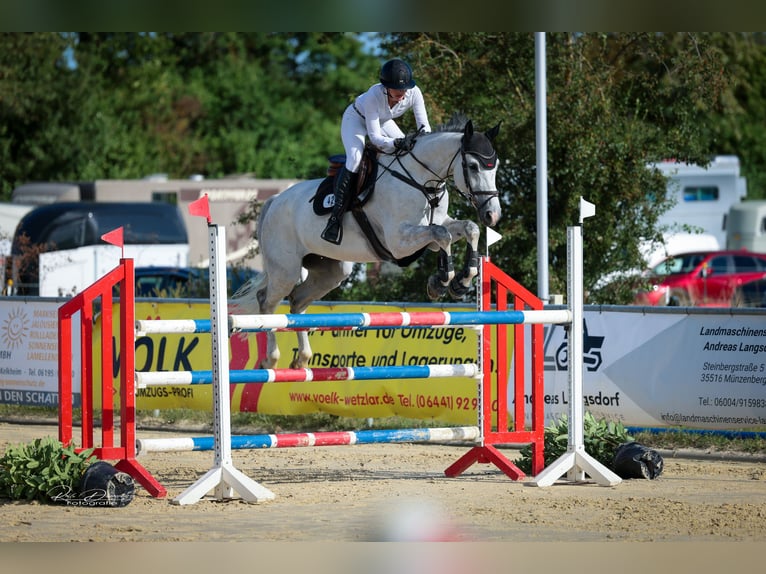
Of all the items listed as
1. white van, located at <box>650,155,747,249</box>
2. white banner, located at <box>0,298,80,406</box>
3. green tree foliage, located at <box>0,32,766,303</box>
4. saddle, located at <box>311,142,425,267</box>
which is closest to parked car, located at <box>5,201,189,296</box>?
green tree foliage, located at <box>0,32,766,303</box>

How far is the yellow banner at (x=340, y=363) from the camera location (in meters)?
11.0

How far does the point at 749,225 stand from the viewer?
27797 millimetres

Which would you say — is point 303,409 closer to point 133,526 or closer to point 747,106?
point 133,526

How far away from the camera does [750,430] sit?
385 inches

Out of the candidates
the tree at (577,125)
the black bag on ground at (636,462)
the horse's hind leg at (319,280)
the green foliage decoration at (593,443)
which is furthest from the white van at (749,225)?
the horse's hind leg at (319,280)

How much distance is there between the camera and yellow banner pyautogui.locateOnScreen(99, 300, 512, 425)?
1098 cm

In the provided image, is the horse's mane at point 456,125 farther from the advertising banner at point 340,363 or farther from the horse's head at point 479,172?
the advertising banner at point 340,363

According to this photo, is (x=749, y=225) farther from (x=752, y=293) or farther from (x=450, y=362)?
(x=450, y=362)

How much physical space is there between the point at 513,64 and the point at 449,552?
9.88 m

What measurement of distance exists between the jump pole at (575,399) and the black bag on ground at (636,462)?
297 mm
